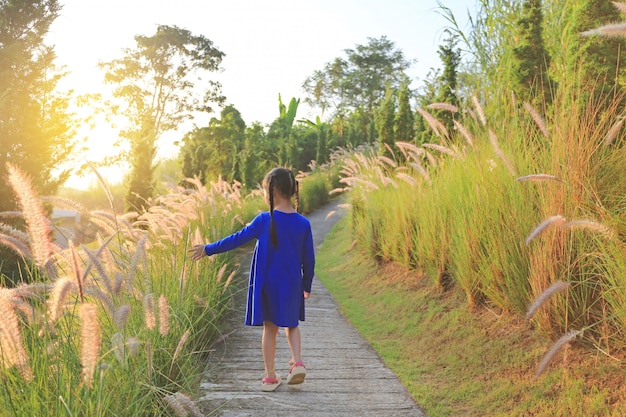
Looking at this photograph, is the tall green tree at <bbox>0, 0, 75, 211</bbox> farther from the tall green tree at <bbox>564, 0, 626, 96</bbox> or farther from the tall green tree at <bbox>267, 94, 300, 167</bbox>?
the tall green tree at <bbox>267, 94, 300, 167</bbox>

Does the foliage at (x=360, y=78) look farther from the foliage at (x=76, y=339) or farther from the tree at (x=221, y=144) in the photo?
the foliage at (x=76, y=339)

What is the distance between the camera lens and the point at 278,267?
3.73 meters

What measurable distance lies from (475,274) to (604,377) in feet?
5.12

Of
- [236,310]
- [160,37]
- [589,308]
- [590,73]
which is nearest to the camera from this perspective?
[589,308]

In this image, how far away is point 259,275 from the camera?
12.2 ft

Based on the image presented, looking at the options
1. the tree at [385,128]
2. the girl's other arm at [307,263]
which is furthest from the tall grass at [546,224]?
the tree at [385,128]

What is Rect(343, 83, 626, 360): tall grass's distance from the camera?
120 inches

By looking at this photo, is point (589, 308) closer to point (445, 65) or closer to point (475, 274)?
point (475, 274)

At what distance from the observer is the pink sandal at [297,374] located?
3.52m

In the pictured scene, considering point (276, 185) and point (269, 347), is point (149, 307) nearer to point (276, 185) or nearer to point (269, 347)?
point (269, 347)

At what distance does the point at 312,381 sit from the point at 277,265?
32.9 inches

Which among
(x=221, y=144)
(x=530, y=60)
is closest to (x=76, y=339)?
(x=530, y=60)

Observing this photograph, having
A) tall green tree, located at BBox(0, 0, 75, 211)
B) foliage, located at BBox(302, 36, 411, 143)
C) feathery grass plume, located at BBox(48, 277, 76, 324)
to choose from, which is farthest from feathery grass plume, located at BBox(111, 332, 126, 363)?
foliage, located at BBox(302, 36, 411, 143)

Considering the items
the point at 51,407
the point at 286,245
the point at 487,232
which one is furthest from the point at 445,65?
the point at 51,407
